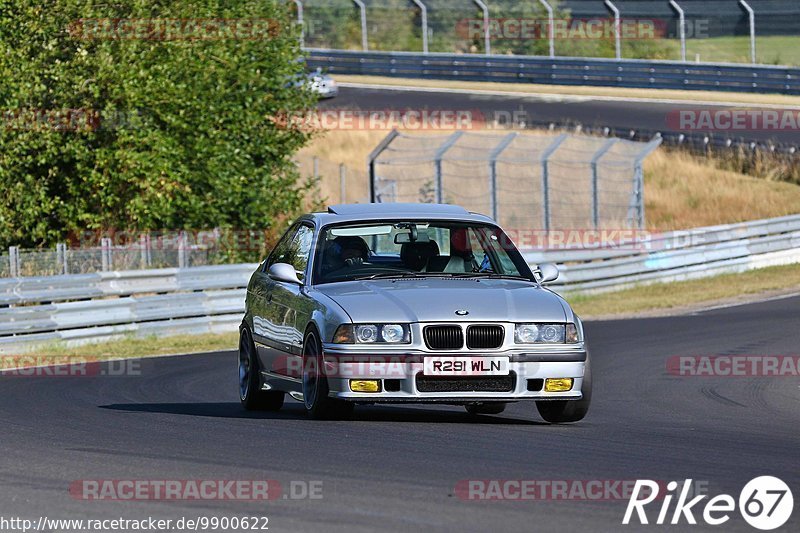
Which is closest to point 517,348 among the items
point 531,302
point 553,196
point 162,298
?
point 531,302

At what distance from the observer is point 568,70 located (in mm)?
48094

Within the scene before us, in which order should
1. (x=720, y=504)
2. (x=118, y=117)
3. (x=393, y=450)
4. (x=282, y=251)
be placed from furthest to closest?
(x=118, y=117)
(x=282, y=251)
(x=393, y=450)
(x=720, y=504)

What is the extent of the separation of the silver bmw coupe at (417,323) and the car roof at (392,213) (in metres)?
0.01

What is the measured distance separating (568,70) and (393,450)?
40.5m

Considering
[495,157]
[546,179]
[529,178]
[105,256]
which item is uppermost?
[105,256]

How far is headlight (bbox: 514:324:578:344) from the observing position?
987cm

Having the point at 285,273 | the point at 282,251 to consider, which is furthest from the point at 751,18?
the point at 285,273

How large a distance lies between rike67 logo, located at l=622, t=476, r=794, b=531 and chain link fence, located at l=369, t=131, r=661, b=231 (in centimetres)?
2117

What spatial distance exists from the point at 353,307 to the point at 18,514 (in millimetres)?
3488

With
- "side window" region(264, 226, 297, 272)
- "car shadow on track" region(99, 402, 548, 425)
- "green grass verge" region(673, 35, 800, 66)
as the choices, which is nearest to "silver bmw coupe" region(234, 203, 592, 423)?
"car shadow on track" region(99, 402, 548, 425)

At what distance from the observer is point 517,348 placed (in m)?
9.82

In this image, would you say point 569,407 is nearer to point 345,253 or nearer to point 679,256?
point 345,253

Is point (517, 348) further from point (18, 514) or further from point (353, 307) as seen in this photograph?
point (18, 514)

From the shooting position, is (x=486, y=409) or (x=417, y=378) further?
(x=486, y=409)
